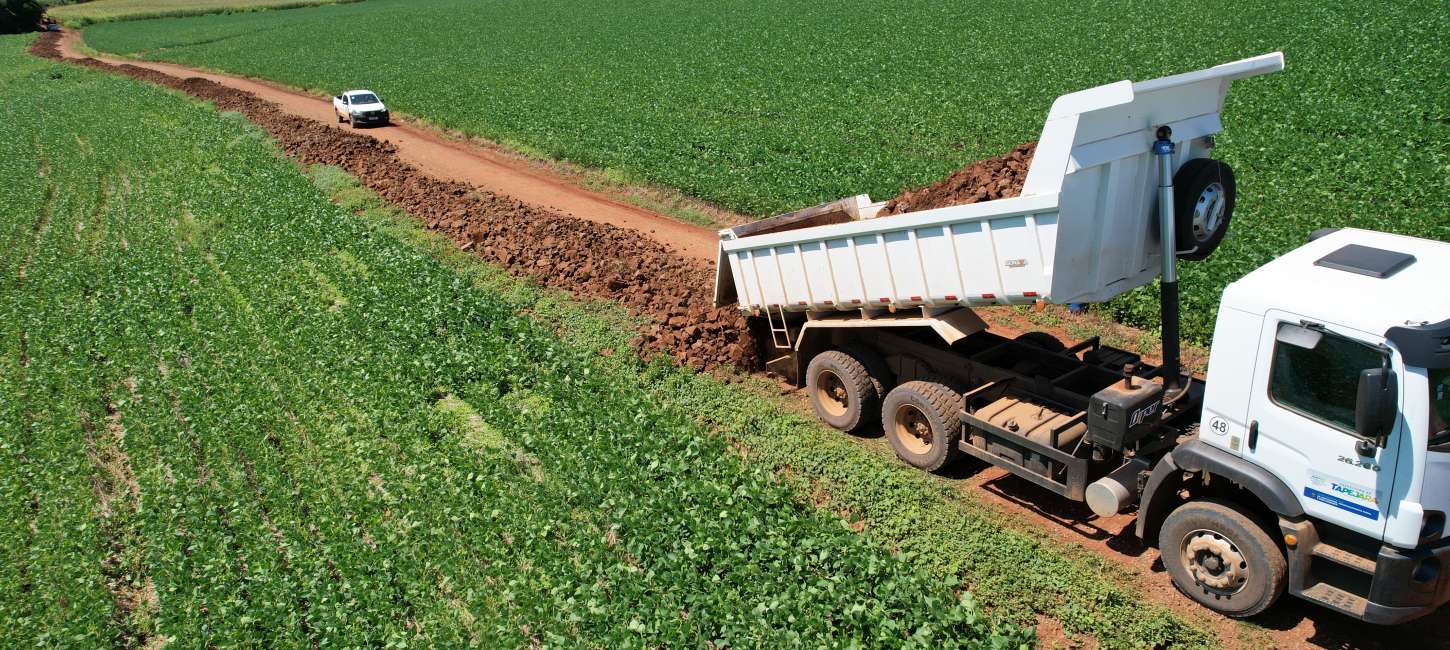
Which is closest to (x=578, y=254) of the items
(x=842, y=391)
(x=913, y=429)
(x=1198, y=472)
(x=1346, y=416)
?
(x=842, y=391)

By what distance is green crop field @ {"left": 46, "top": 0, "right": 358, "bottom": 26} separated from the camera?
96938 millimetres

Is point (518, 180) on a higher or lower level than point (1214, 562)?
higher

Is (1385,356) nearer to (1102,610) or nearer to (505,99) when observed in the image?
(1102,610)

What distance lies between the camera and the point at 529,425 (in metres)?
10.9

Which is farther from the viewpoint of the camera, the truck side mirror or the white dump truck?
the white dump truck

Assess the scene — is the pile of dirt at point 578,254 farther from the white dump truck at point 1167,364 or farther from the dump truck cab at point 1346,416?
the dump truck cab at point 1346,416

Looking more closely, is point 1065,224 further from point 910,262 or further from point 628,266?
point 628,266

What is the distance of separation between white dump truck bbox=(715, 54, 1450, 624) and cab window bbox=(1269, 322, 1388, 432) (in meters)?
0.01

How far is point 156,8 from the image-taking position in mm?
103438

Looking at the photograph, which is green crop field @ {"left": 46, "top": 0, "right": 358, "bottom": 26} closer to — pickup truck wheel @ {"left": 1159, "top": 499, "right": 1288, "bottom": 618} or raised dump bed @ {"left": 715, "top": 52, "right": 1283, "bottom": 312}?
raised dump bed @ {"left": 715, "top": 52, "right": 1283, "bottom": 312}

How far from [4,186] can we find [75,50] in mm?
58767

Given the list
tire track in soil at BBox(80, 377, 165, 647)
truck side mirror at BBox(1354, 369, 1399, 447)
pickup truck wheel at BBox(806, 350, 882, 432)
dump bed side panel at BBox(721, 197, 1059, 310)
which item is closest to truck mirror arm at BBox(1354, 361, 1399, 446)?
truck side mirror at BBox(1354, 369, 1399, 447)

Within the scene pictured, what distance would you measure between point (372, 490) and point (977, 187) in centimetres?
1002

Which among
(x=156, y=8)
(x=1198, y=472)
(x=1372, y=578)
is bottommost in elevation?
(x=1372, y=578)
